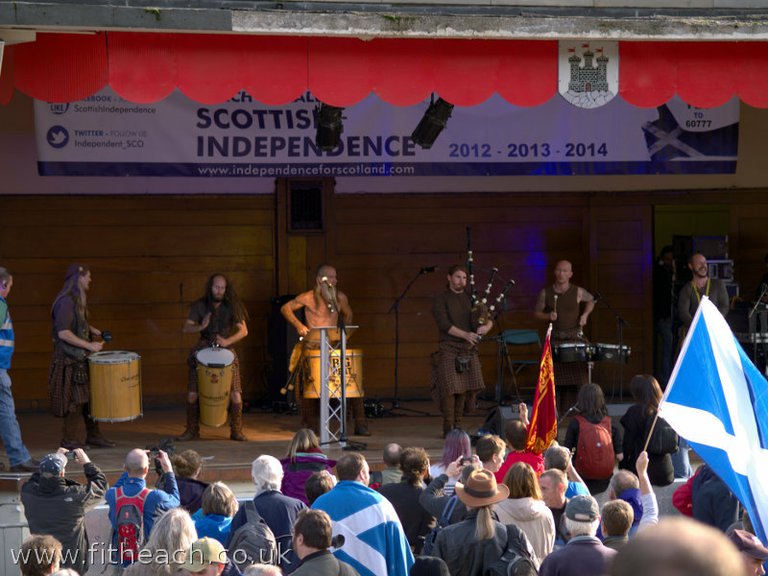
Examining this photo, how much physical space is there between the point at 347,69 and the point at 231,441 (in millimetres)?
3899

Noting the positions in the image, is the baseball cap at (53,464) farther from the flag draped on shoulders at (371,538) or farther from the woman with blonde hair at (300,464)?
the flag draped on shoulders at (371,538)

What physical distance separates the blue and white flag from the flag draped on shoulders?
1.54 metres

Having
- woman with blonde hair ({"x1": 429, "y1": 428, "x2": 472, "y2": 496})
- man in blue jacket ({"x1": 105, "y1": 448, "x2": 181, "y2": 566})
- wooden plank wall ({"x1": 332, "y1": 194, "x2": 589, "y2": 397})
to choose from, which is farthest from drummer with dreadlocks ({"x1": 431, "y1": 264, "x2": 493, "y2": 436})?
man in blue jacket ({"x1": 105, "y1": 448, "x2": 181, "y2": 566})

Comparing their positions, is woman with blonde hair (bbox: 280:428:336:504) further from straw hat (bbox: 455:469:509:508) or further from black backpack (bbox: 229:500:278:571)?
straw hat (bbox: 455:469:509:508)

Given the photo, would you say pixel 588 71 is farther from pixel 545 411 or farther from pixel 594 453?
pixel 594 453

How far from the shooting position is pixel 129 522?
7.13 m

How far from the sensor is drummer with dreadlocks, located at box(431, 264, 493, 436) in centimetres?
1193

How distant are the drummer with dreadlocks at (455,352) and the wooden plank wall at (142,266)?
2527 millimetres

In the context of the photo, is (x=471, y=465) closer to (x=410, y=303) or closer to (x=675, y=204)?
(x=410, y=303)

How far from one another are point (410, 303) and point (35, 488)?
284 inches

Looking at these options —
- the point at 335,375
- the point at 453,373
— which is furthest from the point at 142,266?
the point at 453,373

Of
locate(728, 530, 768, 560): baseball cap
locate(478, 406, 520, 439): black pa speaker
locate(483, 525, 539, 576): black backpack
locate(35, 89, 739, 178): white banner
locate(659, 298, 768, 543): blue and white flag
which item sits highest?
locate(35, 89, 739, 178): white banner

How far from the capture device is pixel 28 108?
1288cm

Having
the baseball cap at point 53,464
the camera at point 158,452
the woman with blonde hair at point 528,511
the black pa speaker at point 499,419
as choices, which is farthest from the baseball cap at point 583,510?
the black pa speaker at point 499,419
